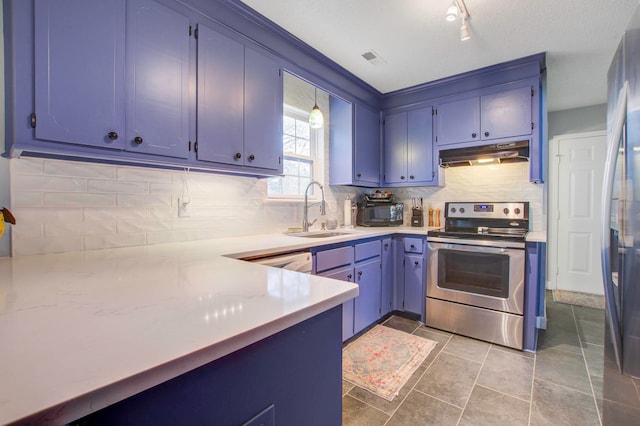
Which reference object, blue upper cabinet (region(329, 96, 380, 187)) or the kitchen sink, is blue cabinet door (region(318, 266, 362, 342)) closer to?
the kitchen sink

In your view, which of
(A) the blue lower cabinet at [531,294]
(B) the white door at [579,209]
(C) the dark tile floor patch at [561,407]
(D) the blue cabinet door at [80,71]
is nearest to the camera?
(D) the blue cabinet door at [80,71]

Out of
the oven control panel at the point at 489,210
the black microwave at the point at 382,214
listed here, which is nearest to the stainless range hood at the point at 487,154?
the oven control panel at the point at 489,210

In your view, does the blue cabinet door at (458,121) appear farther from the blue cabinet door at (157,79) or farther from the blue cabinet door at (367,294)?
the blue cabinet door at (157,79)

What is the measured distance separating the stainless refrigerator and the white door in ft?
11.2

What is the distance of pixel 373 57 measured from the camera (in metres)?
2.61

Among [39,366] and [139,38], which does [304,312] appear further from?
[139,38]

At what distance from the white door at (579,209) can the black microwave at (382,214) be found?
2348mm

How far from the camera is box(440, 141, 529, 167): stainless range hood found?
2.67 m

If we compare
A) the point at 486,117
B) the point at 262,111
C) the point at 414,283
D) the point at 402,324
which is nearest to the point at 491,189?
the point at 486,117

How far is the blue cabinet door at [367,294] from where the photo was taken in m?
2.51

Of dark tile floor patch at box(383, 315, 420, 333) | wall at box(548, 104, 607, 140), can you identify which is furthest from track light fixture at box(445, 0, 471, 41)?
wall at box(548, 104, 607, 140)

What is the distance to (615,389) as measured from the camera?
0.95 metres

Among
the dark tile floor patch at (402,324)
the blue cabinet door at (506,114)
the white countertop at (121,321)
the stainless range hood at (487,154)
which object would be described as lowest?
the dark tile floor patch at (402,324)

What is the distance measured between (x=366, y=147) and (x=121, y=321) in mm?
3037
